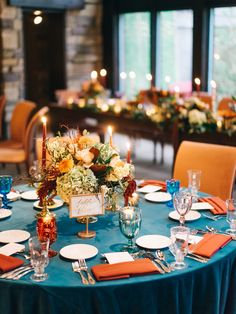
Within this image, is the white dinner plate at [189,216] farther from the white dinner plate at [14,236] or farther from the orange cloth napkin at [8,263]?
the orange cloth napkin at [8,263]

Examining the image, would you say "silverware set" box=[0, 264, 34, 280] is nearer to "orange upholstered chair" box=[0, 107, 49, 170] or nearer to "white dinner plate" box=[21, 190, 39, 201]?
"white dinner plate" box=[21, 190, 39, 201]

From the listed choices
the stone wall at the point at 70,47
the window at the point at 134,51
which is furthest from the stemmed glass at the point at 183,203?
the window at the point at 134,51

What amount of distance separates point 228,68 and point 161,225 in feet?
19.8

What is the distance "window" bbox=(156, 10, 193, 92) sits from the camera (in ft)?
28.7

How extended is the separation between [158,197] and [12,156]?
2764 mm

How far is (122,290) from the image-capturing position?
2145 millimetres

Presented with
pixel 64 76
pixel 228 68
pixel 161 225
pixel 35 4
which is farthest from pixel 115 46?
Result: pixel 161 225

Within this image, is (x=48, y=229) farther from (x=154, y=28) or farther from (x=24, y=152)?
(x=154, y=28)

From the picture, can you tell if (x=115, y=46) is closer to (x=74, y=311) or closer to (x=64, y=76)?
(x=64, y=76)

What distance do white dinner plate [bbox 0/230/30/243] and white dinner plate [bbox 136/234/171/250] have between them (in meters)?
0.54

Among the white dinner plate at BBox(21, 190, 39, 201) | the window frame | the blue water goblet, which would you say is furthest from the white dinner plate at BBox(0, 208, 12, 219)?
the window frame

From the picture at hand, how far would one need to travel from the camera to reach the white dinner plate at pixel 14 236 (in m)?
2.55

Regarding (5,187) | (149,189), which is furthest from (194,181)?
(5,187)

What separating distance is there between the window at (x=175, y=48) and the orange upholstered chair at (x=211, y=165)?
5.04m
